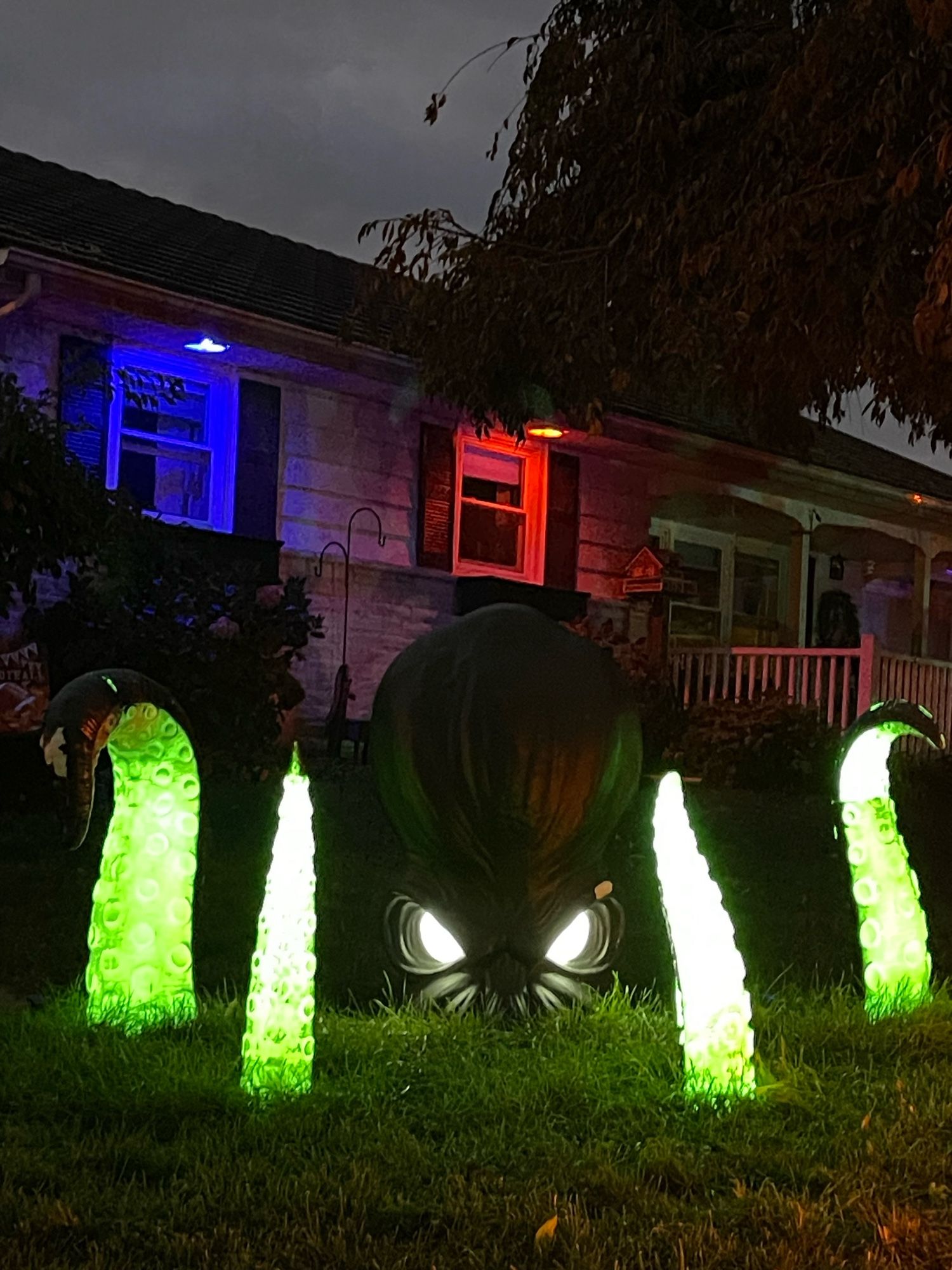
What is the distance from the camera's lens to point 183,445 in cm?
1221

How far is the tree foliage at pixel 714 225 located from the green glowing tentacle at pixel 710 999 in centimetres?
391

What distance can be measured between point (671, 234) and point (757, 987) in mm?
5012

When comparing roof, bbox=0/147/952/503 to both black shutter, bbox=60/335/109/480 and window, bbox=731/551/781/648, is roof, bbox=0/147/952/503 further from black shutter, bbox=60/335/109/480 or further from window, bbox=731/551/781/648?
window, bbox=731/551/781/648

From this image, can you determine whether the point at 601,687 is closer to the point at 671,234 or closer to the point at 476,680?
the point at 476,680

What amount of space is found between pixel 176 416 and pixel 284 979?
9219 mm

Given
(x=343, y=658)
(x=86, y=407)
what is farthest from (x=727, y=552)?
(x=86, y=407)

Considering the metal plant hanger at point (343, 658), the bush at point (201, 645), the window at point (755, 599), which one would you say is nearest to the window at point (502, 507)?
the metal plant hanger at point (343, 658)

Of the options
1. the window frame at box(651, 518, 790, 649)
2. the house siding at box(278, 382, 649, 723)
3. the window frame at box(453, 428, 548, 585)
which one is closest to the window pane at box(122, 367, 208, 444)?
the house siding at box(278, 382, 649, 723)

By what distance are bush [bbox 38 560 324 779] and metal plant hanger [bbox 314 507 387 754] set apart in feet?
5.18

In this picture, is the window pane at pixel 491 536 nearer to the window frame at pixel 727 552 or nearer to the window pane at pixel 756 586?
the window frame at pixel 727 552

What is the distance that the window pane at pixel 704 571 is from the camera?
18.1 metres

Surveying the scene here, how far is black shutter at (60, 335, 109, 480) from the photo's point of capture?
10953 mm

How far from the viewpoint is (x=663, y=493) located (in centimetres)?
1638

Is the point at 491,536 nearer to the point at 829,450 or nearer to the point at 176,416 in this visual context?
the point at 176,416
